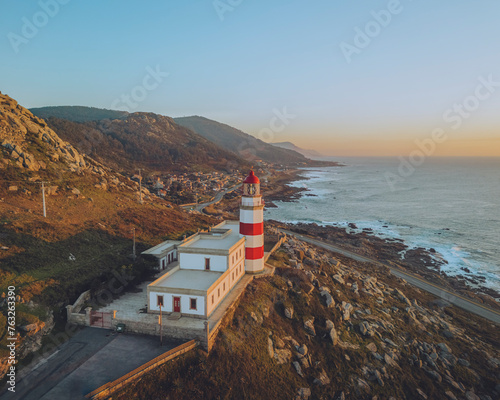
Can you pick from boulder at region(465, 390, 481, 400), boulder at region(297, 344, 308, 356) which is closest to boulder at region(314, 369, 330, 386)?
boulder at region(297, 344, 308, 356)

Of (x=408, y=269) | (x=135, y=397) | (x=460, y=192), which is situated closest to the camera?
(x=135, y=397)

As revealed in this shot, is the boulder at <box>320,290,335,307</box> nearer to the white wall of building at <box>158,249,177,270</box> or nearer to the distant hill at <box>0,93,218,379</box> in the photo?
the white wall of building at <box>158,249,177,270</box>

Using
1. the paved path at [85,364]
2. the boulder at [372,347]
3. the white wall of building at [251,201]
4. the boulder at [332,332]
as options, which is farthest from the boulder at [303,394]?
the white wall of building at [251,201]

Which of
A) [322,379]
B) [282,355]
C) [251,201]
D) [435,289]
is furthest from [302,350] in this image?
[435,289]

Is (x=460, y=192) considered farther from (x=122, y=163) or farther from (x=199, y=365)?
(x=199, y=365)

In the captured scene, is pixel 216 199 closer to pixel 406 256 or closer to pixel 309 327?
pixel 406 256

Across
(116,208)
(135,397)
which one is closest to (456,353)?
(135,397)
